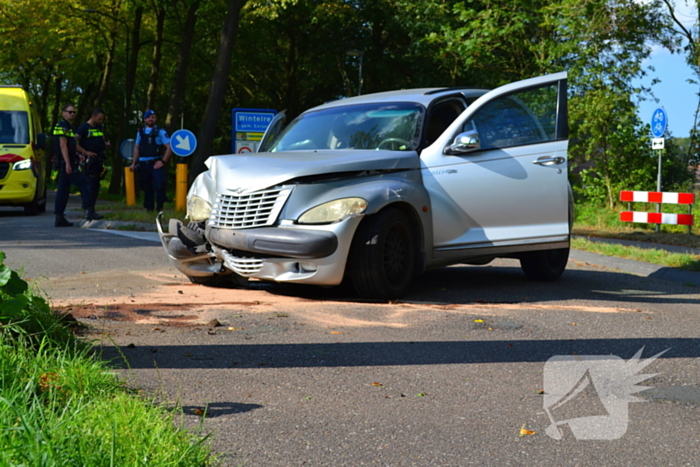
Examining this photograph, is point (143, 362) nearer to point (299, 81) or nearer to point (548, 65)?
point (548, 65)

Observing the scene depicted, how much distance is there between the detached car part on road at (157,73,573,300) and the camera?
722 cm

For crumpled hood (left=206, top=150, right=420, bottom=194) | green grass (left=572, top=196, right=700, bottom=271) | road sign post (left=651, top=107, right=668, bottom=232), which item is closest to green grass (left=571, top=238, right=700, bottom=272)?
green grass (left=572, top=196, right=700, bottom=271)

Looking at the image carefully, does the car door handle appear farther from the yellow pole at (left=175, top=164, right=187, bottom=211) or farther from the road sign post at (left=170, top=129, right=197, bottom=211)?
the road sign post at (left=170, top=129, right=197, bottom=211)

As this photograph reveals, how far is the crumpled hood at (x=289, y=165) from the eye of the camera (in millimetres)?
7270

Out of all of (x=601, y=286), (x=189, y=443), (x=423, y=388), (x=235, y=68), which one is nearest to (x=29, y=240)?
→ (x=601, y=286)

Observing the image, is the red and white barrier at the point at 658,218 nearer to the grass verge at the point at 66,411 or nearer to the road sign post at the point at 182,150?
the road sign post at the point at 182,150

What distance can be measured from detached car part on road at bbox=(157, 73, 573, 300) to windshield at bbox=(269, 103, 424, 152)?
1cm

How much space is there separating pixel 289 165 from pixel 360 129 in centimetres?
118

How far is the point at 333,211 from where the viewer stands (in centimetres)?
719

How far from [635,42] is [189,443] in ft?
74.9

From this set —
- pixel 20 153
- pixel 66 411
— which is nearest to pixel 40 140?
pixel 20 153

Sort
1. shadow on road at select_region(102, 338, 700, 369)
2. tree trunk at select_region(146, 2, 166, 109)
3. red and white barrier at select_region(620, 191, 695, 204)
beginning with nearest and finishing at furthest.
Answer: shadow on road at select_region(102, 338, 700, 369), red and white barrier at select_region(620, 191, 695, 204), tree trunk at select_region(146, 2, 166, 109)

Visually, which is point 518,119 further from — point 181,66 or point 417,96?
point 181,66

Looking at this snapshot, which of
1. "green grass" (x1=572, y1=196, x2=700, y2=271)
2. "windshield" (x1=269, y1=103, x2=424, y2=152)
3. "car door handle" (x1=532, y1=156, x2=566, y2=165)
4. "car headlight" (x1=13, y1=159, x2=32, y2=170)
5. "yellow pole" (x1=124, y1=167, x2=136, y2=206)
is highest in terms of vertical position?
"windshield" (x1=269, y1=103, x2=424, y2=152)
